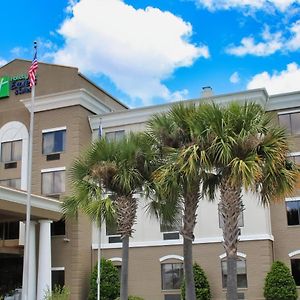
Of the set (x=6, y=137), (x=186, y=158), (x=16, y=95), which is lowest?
(x=186, y=158)

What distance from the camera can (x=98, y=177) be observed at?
759 inches

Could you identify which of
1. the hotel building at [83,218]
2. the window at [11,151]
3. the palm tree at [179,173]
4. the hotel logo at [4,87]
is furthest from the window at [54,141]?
the palm tree at [179,173]

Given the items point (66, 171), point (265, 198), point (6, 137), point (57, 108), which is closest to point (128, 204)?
point (265, 198)

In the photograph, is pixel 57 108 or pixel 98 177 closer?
pixel 98 177

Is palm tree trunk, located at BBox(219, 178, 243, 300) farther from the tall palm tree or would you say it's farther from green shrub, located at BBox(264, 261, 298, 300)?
green shrub, located at BBox(264, 261, 298, 300)

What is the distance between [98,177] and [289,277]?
1336 cm

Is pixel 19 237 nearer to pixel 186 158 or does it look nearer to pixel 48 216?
pixel 48 216

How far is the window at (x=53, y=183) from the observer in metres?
33.7

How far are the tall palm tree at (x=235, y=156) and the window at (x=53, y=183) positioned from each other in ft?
60.1

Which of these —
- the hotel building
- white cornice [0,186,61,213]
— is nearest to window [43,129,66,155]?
the hotel building

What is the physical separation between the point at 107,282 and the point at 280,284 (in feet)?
31.2

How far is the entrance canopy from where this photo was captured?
25.9m

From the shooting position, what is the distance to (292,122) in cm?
3061

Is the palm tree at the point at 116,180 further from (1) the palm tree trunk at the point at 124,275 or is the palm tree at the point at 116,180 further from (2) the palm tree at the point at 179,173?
(2) the palm tree at the point at 179,173
